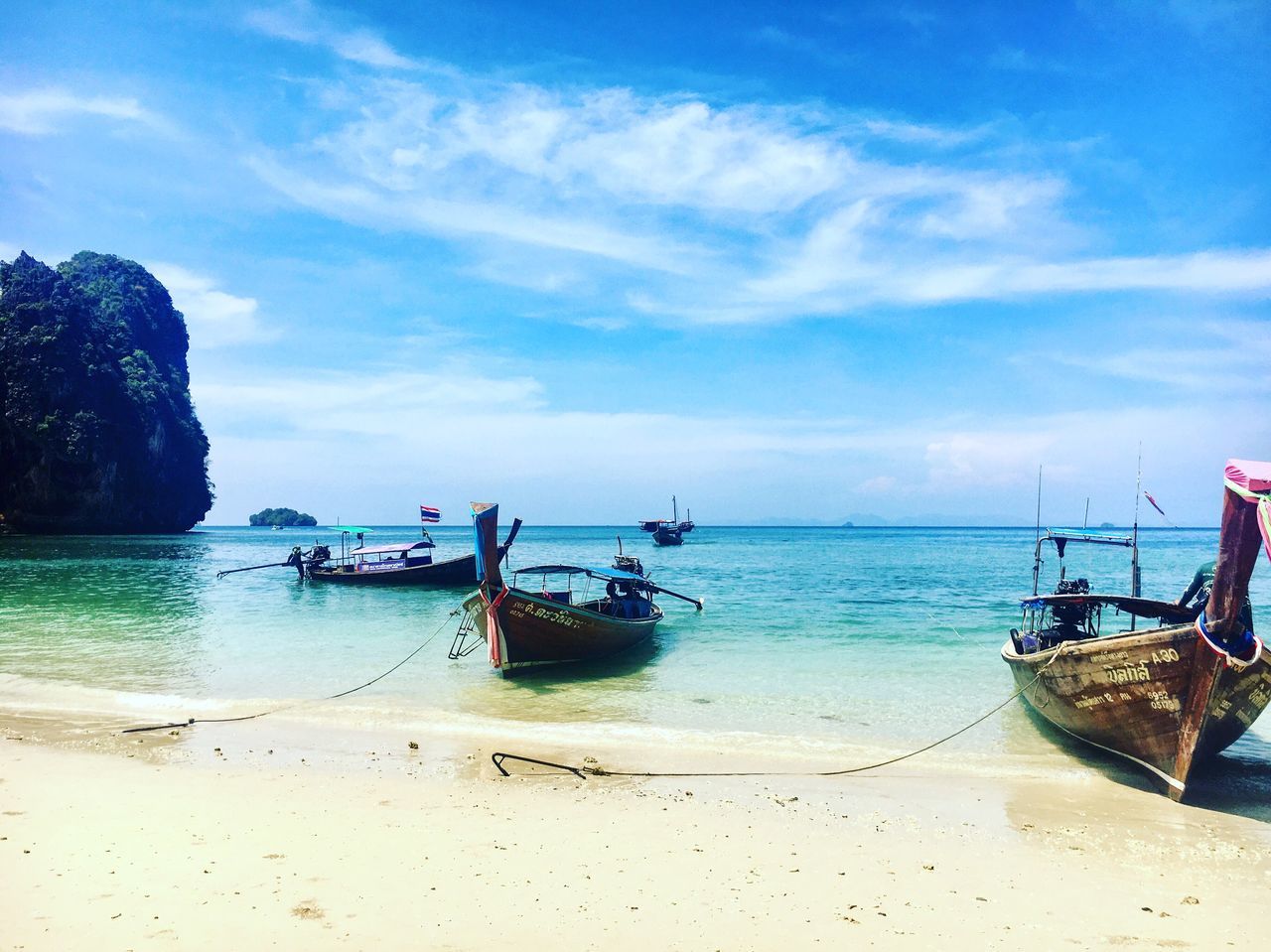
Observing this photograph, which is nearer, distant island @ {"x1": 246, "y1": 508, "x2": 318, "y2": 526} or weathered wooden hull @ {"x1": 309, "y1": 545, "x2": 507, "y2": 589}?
weathered wooden hull @ {"x1": 309, "y1": 545, "x2": 507, "y2": 589}

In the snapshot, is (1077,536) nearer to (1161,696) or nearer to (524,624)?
(1161,696)

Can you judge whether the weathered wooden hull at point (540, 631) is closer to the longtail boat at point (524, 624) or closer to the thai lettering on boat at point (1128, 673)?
the longtail boat at point (524, 624)

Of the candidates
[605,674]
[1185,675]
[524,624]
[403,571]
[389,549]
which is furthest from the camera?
[389,549]

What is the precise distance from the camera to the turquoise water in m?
12.0

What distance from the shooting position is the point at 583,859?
657 centimetres

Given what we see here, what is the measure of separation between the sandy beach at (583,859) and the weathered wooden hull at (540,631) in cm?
522

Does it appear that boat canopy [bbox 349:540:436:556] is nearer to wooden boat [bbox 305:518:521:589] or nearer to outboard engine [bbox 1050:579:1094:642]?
wooden boat [bbox 305:518:521:589]

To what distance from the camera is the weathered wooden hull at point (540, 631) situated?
48.2 feet

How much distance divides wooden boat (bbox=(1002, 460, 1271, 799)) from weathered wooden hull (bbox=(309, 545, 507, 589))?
1043 inches

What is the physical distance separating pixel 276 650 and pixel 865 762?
1420cm

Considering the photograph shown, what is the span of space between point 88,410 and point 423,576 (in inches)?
2285

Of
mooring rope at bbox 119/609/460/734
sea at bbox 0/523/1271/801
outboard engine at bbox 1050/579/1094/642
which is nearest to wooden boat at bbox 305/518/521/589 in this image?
sea at bbox 0/523/1271/801

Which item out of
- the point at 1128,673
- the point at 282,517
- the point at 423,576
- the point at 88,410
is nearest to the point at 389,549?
the point at 423,576

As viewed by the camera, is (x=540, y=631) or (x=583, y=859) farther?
(x=540, y=631)
